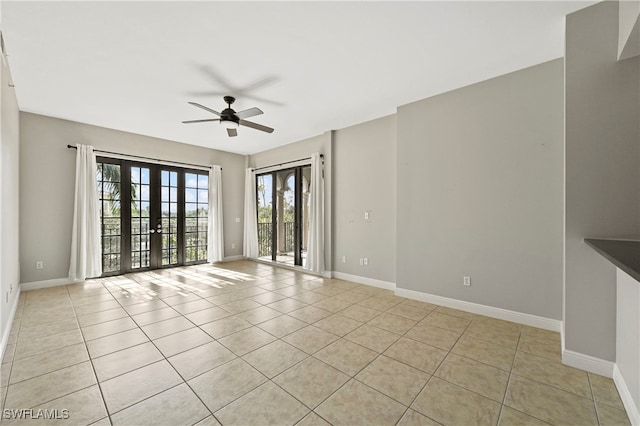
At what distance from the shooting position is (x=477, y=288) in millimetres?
3328

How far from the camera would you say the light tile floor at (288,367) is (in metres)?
1.69

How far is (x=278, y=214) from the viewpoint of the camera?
7.32 meters

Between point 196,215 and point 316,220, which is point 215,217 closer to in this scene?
point 196,215

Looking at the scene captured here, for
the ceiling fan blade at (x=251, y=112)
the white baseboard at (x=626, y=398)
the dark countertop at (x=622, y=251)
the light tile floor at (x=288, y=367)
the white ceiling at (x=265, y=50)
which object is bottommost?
the light tile floor at (x=288, y=367)

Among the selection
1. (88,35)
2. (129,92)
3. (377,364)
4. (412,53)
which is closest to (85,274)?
(129,92)

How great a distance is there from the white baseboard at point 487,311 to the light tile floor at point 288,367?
110mm

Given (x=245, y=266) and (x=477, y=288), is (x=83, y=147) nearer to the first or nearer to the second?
(x=245, y=266)

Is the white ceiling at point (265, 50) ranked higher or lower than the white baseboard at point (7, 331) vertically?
higher

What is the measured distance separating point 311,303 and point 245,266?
10.4 ft

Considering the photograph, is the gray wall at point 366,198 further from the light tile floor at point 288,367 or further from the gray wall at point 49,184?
the gray wall at point 49,184

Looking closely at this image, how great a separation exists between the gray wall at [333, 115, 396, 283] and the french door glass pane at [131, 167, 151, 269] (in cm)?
411

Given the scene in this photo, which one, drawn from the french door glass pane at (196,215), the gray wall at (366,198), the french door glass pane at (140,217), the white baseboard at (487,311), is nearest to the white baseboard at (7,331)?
the french door glass pane at (140,217)

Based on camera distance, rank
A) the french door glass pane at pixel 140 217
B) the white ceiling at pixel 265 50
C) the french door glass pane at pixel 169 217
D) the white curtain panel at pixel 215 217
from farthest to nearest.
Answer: the white curtain panel at pixel 215 217 < the french door glass pane at pixel 169 217 < the french door glass pane at pixel 140 217 < the white ceiling at pixel 265 50

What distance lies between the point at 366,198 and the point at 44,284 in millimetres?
5704
